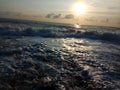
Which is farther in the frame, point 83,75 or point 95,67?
point 95,67

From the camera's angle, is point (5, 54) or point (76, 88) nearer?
point (76, 88)

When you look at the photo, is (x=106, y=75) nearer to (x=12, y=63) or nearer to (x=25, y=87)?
(x=25, y=87)

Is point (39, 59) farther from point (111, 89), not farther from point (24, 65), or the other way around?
point (111, 89)

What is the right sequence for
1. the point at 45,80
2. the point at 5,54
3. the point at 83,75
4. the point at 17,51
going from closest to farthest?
1. the point at 45,80
2. the point at 83,75
3. the point at 5,54
4. the point at 17,51

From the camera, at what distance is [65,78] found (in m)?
13.5

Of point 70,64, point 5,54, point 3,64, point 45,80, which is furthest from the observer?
point 5,54

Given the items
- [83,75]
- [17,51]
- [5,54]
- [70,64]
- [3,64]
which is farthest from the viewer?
[17,51]

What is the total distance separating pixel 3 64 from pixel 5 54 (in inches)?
149

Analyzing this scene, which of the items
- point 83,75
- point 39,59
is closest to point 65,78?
point 83,75

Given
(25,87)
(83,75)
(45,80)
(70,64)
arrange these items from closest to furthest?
(25,87), (45,80), (83,75), (70,64)

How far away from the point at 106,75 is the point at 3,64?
803 cm

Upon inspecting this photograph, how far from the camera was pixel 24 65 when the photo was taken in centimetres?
1568

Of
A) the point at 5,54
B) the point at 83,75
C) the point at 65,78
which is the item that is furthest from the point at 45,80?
the point at 5,54

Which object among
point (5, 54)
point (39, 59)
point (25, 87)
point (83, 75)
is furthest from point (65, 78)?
point (5, 54)
